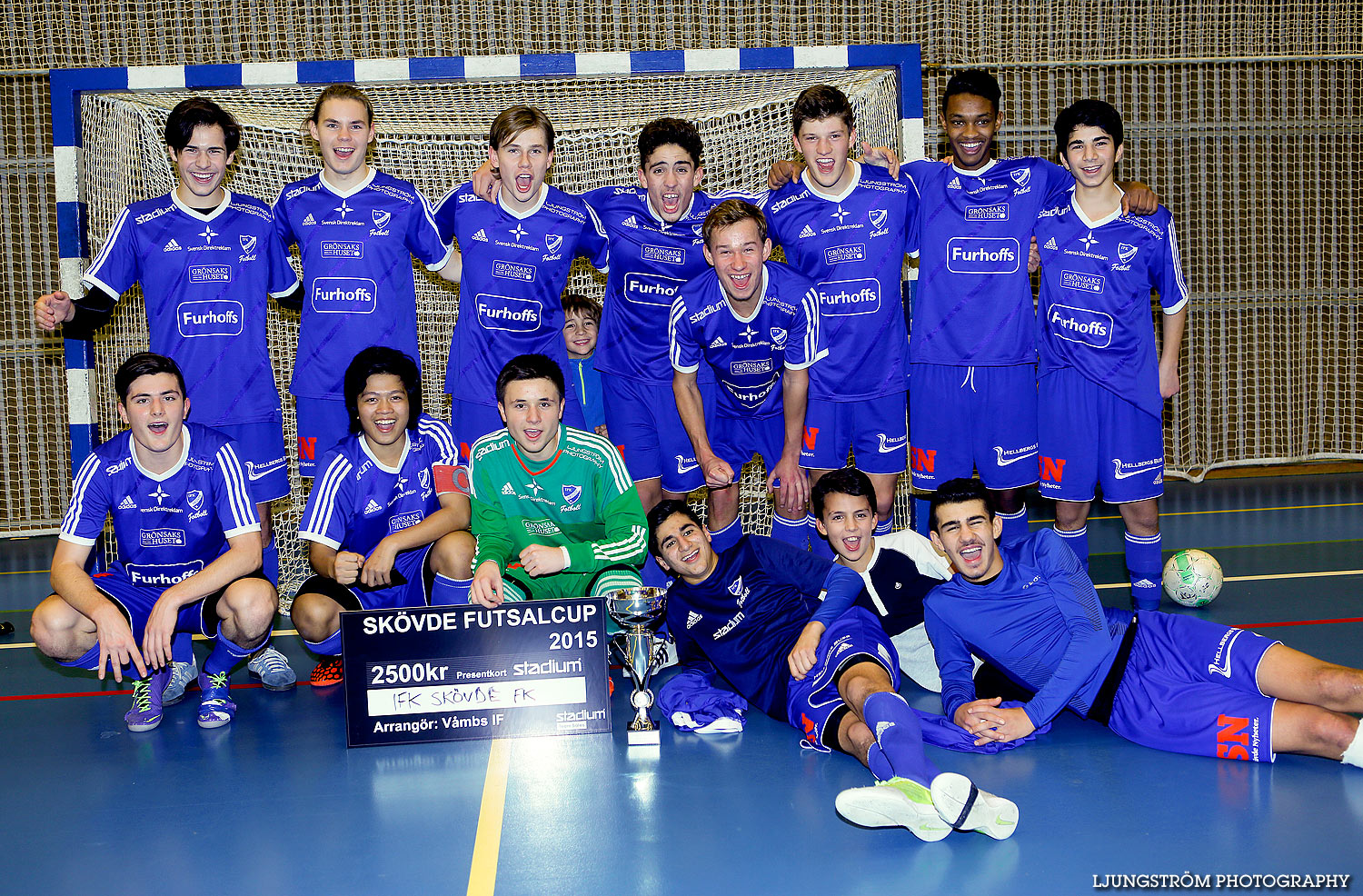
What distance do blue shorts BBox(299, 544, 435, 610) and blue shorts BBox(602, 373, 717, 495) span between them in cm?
109

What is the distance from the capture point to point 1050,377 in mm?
4785

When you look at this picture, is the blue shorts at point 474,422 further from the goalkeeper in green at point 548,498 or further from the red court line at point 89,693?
the red court line at point 89,693

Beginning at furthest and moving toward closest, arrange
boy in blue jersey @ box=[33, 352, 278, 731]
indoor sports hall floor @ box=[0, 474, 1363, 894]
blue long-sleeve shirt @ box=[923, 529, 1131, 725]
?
1. boy in blue jersey @ box=[33, 352, 278, 731]
2. blue long-sleeve shirt @ box=[923, 529, 1131, 725]
3. indoor sports hall floor @ box=[0, 474, 1363, 894]

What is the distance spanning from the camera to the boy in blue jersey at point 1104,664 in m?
3.09

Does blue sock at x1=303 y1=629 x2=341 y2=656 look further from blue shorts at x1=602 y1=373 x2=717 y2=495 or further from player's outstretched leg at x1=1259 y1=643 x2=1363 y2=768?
player's outstretched leg at x1=1259 y1=643 x2=1363 y2=768

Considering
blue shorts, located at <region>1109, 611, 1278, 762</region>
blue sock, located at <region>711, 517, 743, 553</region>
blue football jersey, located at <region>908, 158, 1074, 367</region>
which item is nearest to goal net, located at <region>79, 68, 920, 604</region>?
blue football jersey, located at <region>908, 158, 1074, 367</region>

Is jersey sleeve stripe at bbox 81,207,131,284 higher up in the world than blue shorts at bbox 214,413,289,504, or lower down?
higher up

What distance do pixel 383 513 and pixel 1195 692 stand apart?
294 centimetres

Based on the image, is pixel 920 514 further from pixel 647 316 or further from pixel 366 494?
pixel 366 494

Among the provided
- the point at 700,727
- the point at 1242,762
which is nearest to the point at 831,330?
the point at 700,727

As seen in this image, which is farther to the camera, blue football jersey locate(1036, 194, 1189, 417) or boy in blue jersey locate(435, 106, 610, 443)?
boy in blue jersey locate(435, 106, 610, 443)

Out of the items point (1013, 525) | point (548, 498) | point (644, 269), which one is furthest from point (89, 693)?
point (1013, 525)

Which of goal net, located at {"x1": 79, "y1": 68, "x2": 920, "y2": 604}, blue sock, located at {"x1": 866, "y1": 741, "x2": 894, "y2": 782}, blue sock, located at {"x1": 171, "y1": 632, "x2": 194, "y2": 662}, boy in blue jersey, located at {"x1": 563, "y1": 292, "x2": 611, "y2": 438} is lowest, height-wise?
blue sock, located at {"x1": 866, "y1": 741, "x2": 894, "y2": 782}

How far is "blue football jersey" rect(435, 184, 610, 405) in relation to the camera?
484 centimetres
